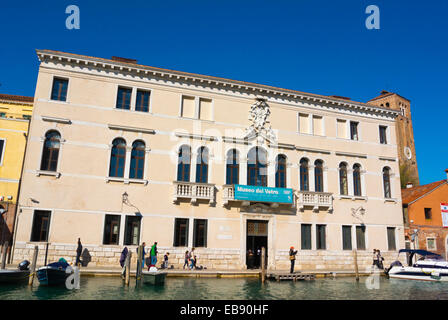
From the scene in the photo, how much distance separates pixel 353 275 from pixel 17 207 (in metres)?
17.8

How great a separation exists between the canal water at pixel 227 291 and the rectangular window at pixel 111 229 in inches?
98.5

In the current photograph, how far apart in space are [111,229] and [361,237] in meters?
15.1

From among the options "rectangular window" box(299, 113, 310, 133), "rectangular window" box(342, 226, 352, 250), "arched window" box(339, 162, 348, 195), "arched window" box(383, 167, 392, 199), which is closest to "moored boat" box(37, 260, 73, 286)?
"rectangular window" box(299, 113, 310, 133)

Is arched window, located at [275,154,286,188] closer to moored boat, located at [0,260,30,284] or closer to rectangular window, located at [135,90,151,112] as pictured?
rectangular window, located at [135,90,151,112]

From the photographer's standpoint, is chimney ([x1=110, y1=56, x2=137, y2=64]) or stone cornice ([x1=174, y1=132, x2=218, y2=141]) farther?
chimney ([x1=110, y1=56, x2=137, y2=64])

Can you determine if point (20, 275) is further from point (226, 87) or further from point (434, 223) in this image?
point (434, 223)

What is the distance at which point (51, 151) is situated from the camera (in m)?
17.4

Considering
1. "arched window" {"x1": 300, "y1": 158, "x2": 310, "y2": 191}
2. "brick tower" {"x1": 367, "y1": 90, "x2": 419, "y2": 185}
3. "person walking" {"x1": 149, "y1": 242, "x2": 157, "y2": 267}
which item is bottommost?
"person walking" {"x1": 149, "y1": 242, "x2": 157, "y2": 267}

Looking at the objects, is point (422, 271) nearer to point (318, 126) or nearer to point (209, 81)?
point (318, 126)

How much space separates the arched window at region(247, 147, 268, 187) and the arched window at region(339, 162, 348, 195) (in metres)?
5.36

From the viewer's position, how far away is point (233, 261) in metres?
18.9

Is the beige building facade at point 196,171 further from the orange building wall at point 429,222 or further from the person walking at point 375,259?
the orange building wall at point 429,222

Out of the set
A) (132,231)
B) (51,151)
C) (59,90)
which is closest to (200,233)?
(132,231)

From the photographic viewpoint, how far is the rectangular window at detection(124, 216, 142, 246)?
17.7m
